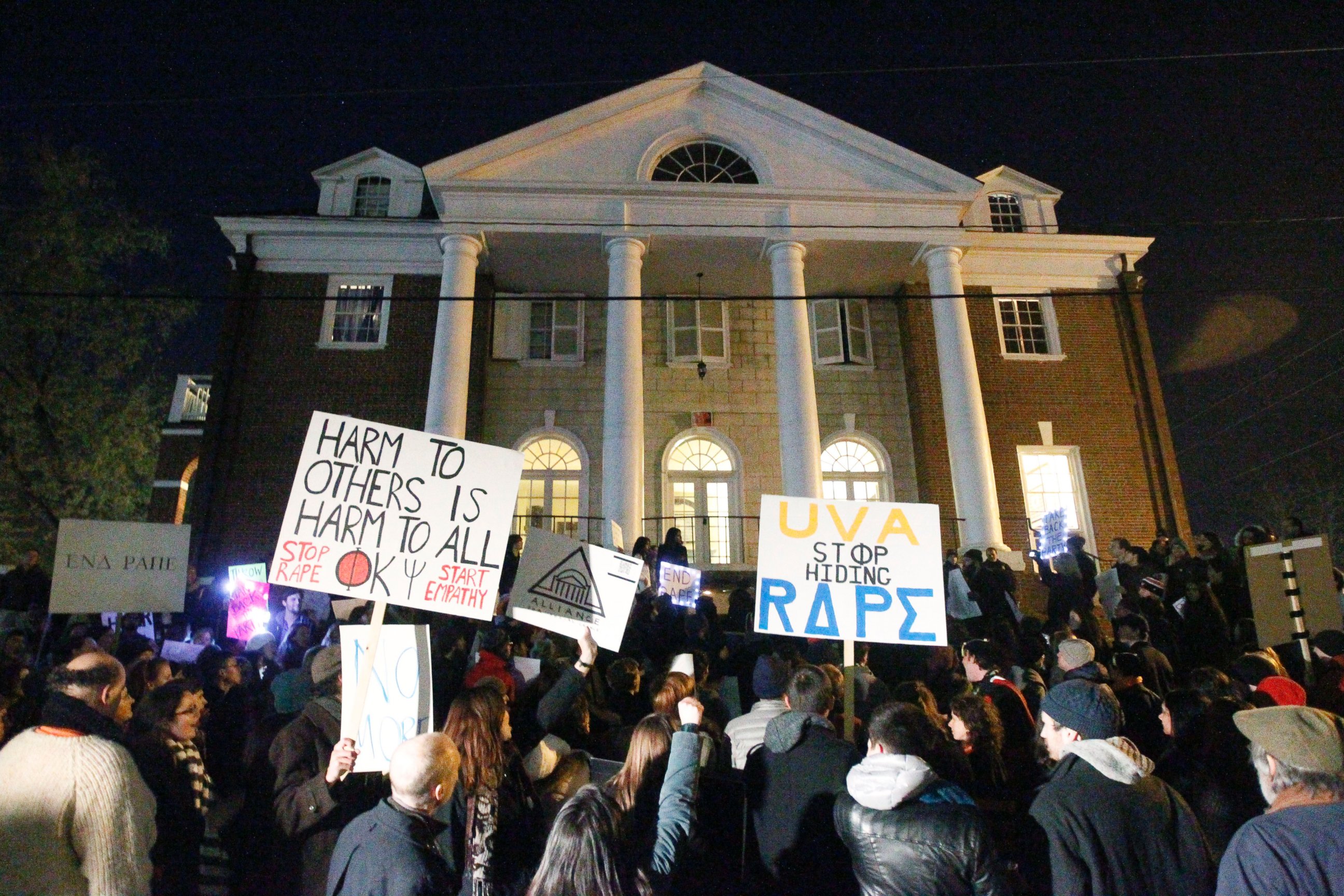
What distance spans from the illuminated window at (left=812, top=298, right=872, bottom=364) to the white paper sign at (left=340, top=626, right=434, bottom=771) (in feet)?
55.6

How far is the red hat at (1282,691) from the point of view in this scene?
16.3 feet

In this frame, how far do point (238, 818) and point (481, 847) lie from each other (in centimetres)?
155

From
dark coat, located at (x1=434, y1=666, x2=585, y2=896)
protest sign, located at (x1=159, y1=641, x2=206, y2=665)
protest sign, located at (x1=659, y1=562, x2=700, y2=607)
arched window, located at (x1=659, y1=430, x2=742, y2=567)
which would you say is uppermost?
arched window, located at (x1=659, y1=430, x2=742, y2=567)

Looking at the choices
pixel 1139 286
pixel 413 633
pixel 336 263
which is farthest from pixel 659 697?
pixel 1139 286

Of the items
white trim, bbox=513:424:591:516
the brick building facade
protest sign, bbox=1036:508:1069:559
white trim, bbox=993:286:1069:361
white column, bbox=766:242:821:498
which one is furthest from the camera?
white trim, bbox=993:286:1069:361

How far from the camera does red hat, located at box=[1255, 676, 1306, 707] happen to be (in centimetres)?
497

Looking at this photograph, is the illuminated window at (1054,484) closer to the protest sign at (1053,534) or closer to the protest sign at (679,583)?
the protest sign at (1053,534)

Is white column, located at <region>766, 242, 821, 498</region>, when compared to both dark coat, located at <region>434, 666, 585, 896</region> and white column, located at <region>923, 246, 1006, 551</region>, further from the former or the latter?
dark coat, located at <region>434, 666, 585, 896</region>

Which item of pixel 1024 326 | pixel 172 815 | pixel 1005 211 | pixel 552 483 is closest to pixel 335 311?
pixel 552 483

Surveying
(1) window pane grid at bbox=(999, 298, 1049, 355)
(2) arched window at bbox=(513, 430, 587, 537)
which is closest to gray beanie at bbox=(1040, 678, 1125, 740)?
(2) arched window at bbox=(513, 430, 587, 537)

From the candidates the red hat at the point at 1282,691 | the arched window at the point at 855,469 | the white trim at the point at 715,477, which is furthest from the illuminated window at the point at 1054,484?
the red hat at the point at 1282,691

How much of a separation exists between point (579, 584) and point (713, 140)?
1470 centimetres

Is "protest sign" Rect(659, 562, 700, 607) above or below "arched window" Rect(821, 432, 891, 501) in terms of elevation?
below

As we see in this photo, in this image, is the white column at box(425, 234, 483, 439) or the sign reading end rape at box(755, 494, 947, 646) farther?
the white column at box(425, 234, 483, 439)
